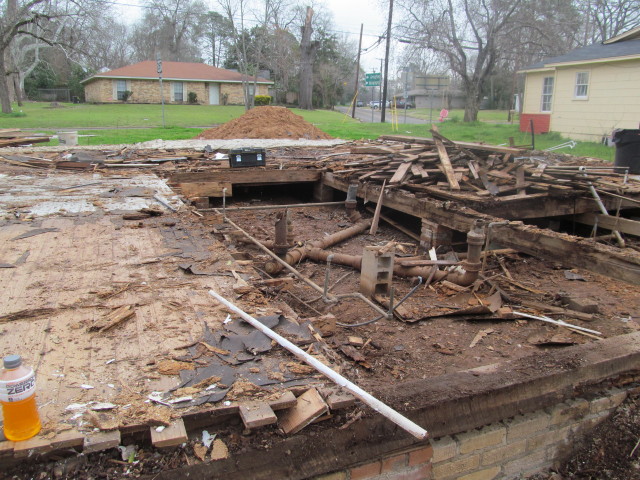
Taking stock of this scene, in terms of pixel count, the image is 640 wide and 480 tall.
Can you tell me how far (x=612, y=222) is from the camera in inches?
302

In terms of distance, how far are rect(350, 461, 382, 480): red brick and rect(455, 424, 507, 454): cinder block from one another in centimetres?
60

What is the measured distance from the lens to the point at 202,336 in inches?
122

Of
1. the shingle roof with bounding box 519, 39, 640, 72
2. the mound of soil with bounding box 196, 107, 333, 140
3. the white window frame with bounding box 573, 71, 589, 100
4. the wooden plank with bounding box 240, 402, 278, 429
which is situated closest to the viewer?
the wooden plank with bounding box 240, 402, 278, 429

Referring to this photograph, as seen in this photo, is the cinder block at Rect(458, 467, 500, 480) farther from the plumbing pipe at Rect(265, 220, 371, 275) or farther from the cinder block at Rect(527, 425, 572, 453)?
the plumbing pipe at Rect(265, 220, 371, 275)

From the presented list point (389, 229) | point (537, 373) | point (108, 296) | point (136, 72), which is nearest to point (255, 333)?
point (108, 296)

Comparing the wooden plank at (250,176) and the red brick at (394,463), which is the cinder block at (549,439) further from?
the wooden plank at (250,176)

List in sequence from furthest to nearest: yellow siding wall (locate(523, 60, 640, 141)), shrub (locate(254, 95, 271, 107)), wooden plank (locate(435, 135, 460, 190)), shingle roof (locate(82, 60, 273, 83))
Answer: shingle roof (locate(82, 60, 273, 83)) < shrub (locate(254, 95, 271, 107)) < yellow siding wall (locate(523, 60, 640, 141)) < wooden plank (locate(435, 135, 460, 190))

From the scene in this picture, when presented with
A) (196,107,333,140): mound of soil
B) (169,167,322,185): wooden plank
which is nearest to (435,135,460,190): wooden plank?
(169,167,322,185): wooden plank

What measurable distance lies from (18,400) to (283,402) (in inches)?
44.3

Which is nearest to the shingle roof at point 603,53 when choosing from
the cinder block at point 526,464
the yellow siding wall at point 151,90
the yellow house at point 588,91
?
the yellow house at point 588,91

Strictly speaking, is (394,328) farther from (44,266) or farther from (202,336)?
(44,266)

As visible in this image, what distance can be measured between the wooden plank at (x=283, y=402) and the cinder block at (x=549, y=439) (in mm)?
1758

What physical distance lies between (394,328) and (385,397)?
2302 millimetres

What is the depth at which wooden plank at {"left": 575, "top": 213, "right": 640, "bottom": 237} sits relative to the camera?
7244mm
